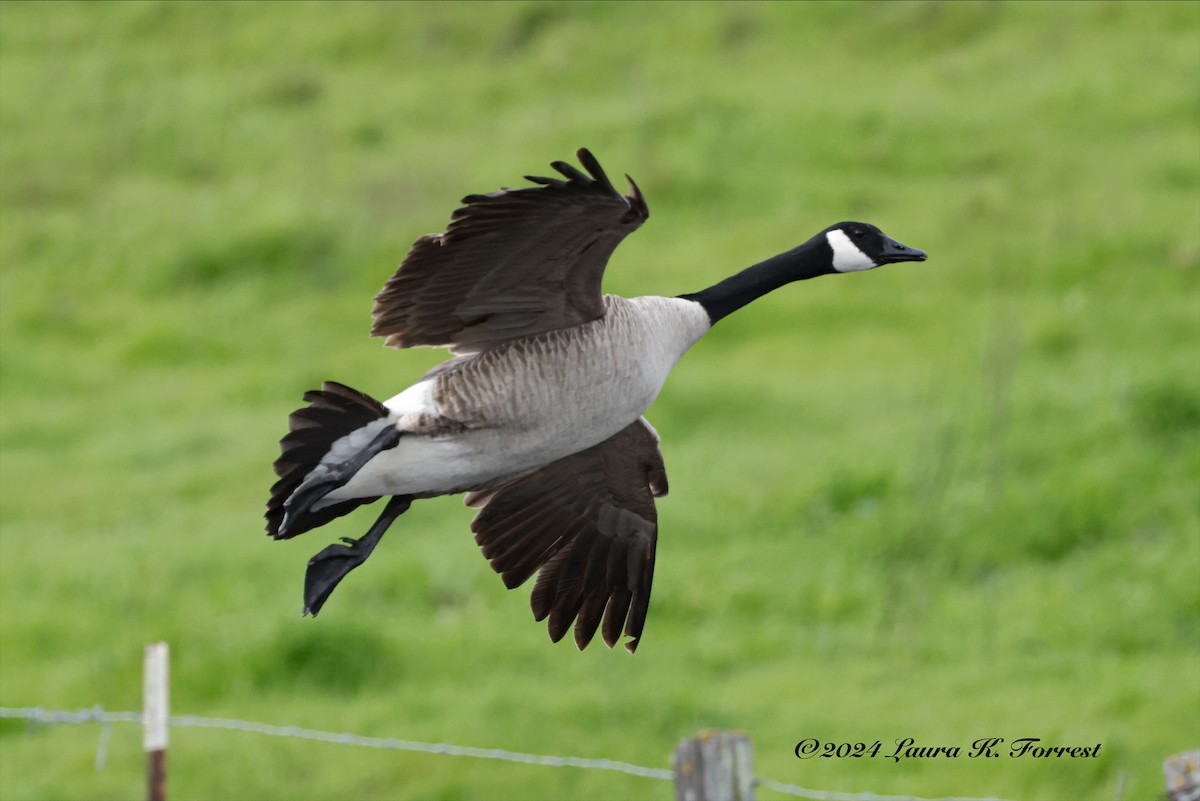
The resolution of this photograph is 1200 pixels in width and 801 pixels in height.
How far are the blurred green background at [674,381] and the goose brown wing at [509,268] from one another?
3.72 m

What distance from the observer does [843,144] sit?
17.6 metres

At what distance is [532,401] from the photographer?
521 cm

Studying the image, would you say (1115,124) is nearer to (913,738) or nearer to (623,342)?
(913,738)

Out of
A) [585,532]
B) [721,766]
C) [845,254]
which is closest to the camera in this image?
[721,766]

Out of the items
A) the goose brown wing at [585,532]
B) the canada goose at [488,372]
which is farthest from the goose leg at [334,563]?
the goose brown wing at [585,532]

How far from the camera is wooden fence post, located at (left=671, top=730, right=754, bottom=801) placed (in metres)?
5.19

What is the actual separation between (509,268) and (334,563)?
108 centimetres

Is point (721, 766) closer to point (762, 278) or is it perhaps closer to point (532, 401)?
point (532, 401)

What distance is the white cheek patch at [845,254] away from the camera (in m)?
5.73

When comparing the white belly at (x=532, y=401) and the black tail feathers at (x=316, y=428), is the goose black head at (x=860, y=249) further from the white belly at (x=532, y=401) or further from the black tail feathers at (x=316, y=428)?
the black tail feathers at (x=316, y=428)

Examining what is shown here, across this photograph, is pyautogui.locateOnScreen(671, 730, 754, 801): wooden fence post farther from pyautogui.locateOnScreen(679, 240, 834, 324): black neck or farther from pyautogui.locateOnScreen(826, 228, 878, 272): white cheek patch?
pyautogui.locateOnScreen(826, 228, 878, 272): white cheek patch

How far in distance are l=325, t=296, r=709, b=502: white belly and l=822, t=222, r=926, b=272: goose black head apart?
69 centimetres

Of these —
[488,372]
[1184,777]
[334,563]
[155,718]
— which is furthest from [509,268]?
[1184,777]

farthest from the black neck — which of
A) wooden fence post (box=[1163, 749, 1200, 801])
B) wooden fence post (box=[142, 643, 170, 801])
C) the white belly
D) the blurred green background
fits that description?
the blurred green background
